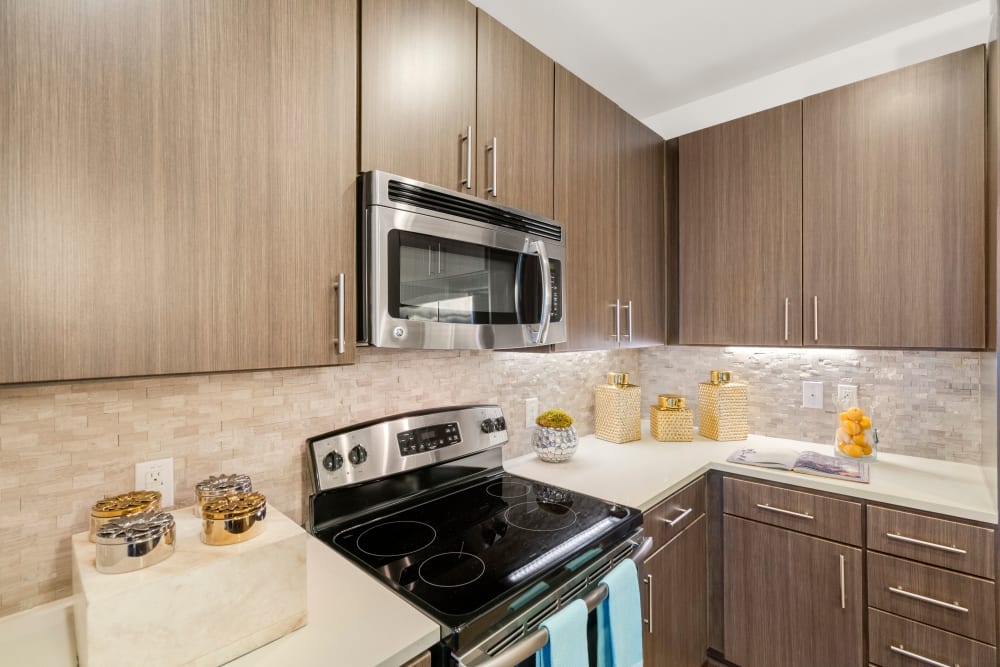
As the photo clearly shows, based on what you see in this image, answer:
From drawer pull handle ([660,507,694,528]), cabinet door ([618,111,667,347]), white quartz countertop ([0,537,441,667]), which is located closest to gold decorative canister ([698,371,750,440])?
cabinet door ([618,111,667,347])

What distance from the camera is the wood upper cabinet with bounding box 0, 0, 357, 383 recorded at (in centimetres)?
70

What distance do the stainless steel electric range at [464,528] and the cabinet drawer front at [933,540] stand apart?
0.84 m

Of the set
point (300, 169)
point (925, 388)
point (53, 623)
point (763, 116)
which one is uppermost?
point (763, 116)

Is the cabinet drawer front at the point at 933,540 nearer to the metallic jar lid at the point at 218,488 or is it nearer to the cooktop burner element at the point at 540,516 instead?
the cooktop burner element at the point at 540,516

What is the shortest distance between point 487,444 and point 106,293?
1.20 m

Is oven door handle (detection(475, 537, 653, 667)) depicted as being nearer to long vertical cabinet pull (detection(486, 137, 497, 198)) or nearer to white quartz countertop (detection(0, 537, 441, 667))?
white quartz countertop (detection(0, 537, 441, 667))

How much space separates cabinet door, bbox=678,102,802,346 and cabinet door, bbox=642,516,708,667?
87 cm

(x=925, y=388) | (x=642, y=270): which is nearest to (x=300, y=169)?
(x=642, y=270)

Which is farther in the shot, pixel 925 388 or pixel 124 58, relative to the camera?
pixel 925 388

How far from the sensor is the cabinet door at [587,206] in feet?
5.52

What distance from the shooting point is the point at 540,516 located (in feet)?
4.47

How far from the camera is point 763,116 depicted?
2045mm

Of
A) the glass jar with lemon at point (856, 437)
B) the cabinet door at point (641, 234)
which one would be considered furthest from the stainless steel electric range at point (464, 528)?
the glass jar with lemon at point (856, 437)

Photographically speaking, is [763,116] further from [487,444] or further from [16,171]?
[16,171]
